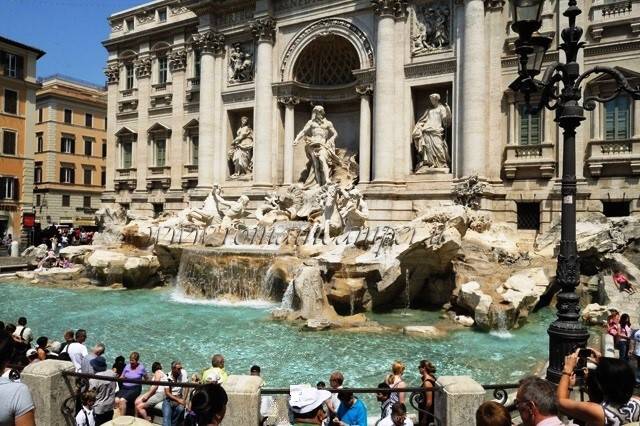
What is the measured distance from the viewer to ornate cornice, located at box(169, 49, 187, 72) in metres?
29.3

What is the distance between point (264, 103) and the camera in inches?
968

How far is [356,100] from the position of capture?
24359mm

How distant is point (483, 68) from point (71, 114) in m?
37.6

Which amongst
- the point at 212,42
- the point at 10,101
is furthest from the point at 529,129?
the point at 10,101

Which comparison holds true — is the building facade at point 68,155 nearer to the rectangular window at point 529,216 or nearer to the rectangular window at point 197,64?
the rectangular window at point 197,64

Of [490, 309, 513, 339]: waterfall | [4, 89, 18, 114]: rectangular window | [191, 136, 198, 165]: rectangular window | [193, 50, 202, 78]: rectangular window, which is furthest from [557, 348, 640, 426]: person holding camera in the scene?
[4, 89, 18, 114]: rectangular window

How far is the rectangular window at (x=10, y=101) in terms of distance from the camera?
32781mm

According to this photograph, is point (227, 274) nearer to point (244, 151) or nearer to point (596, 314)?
point (596, 314)

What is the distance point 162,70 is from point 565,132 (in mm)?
28347

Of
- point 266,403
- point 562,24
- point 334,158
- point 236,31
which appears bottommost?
point 266,403

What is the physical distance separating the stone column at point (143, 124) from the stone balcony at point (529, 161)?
2088 cm

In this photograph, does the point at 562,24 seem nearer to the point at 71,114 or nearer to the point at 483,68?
the point at 483,68

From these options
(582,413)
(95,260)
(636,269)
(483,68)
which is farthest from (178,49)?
(582,413)

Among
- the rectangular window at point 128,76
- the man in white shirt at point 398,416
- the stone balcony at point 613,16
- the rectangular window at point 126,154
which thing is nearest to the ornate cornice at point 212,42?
the rectangular window at point 128,76
